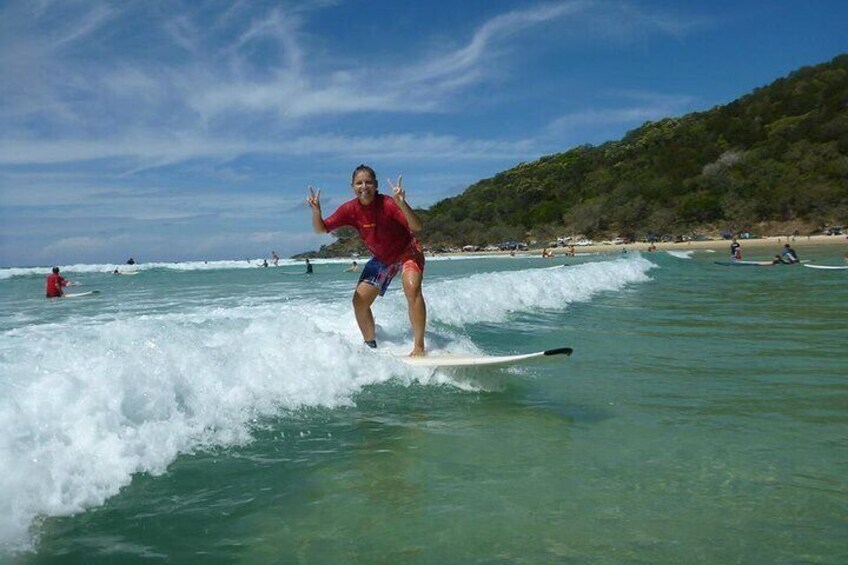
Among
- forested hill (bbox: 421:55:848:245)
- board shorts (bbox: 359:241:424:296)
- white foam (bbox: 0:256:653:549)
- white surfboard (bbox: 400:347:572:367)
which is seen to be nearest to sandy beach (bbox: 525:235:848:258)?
forested hill (bbox: 421:55:848:245)

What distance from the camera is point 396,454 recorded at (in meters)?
3.83

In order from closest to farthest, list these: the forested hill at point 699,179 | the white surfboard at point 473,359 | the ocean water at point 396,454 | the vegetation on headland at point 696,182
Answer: the ocean water at point 396,454, the white surfboard at point 473,359, the vegetation on headland at point 696,182, the forested hill at point 699,179

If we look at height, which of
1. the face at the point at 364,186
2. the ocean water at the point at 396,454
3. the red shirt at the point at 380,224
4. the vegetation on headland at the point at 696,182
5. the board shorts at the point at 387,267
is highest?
the vegetation on headland at the point at 696,182

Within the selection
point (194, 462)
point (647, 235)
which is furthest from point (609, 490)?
point (647, 235)

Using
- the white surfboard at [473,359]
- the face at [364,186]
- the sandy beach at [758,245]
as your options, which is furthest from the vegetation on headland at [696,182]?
the white surfboard at [473,359]

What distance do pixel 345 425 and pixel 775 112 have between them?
117 m

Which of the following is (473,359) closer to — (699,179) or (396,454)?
(396,454)

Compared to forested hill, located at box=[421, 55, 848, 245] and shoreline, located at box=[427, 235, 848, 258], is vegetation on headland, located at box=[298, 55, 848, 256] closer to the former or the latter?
forested hill, located at box=[421, 55, 848, 245]

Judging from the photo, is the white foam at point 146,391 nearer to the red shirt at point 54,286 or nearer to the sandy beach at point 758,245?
the red shirt at point 54,286

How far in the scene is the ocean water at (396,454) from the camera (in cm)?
271

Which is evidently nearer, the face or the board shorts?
the face

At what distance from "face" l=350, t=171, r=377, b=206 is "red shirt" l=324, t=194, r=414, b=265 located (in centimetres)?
9

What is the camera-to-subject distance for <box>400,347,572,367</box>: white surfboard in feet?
17.4

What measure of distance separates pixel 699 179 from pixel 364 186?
3751 inches
